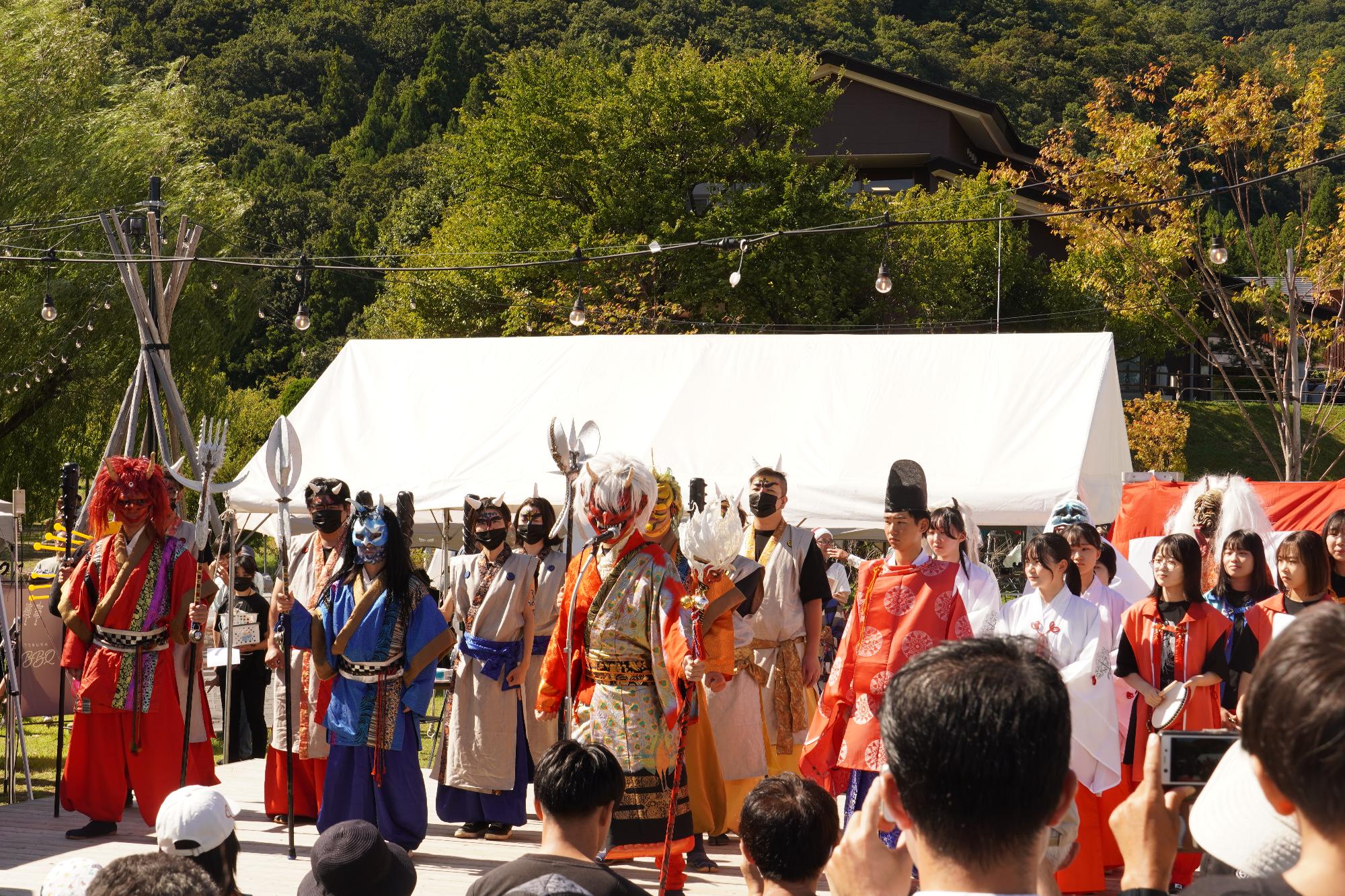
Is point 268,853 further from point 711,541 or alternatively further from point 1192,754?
point 1192,754

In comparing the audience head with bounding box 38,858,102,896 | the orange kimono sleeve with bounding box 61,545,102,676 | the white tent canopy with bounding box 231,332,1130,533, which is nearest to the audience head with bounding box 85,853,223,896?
the audience head with bounding box 38,858,102,896

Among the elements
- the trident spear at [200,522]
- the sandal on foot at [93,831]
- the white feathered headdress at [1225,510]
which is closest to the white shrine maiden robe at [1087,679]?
the white feathered headdress at [1225,510]

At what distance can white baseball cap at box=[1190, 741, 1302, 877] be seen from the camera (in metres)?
1.61

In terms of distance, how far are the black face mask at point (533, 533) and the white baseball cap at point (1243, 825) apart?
6.10 meters

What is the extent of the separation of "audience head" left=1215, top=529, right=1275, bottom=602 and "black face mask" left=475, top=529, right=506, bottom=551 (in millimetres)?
3639

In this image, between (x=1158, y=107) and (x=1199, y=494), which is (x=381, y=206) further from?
(x=1199, y=494)

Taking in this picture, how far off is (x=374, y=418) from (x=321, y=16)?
51.8 m

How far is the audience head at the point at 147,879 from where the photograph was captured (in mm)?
2379

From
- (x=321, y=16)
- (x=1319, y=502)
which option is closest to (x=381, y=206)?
(x=321, y=16)

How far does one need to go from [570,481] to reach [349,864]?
144 inches

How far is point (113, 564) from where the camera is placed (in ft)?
23.9

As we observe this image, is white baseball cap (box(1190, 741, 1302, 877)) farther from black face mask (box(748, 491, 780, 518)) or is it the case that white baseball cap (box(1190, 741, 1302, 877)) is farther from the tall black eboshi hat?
black face mask (box(748, 491, 780, 518))

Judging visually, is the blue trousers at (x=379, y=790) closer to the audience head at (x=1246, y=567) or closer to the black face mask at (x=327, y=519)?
the black face mask at (x=327, y=519)

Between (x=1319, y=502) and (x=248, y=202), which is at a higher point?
(x=248, y=202)
